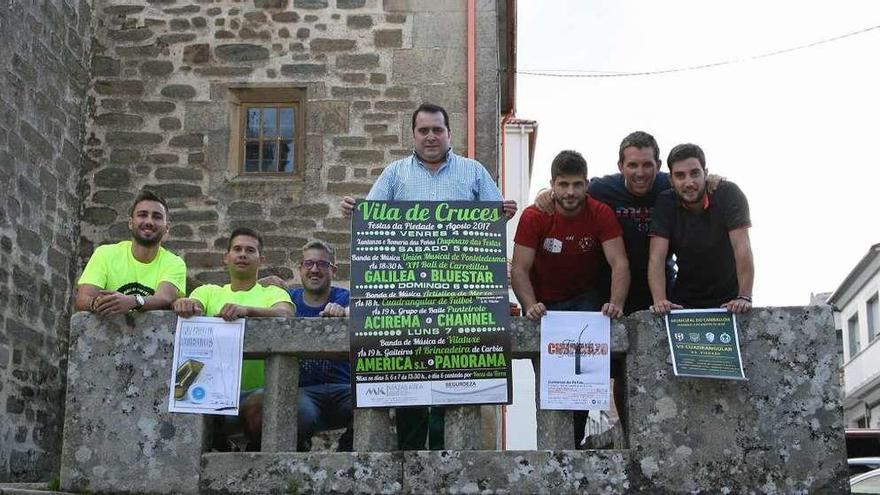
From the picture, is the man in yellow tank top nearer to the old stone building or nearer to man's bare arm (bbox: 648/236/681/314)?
man's bare arm (bbox: 648/236/681/314)

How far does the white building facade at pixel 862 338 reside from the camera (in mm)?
33750

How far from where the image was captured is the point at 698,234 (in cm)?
551

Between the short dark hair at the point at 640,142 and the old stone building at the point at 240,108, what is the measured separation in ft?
13.3

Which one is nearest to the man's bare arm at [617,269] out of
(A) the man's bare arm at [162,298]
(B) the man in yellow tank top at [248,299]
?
(B) the man in yellow tank top at [248,299]

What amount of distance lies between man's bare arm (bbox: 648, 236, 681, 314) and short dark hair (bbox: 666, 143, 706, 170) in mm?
396

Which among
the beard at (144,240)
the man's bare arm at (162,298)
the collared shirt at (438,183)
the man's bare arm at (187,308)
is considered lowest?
the man's bare arm at (187,308)

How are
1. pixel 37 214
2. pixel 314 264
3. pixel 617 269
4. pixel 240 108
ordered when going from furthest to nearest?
pixel 240 108 < pixel 37 214 < pixel 314 264 < pixel 617 269

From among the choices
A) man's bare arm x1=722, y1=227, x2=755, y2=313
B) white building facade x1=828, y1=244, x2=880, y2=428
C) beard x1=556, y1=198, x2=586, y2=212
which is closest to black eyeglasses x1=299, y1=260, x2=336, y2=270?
beard x1=556, y1=198, x2=586, y2=212

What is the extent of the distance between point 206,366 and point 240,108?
18.3 ft

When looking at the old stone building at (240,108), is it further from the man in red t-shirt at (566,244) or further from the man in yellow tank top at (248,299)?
the man in red t-shirt at (566,244)

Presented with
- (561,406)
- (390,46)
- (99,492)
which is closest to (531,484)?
(561,406)

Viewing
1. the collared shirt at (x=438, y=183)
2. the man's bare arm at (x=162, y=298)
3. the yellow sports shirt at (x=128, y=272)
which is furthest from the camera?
the collared shirt at (x=438, y=183)

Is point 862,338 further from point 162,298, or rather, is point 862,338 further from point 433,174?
point 162,298

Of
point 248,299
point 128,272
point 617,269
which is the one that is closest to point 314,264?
point 248,299
